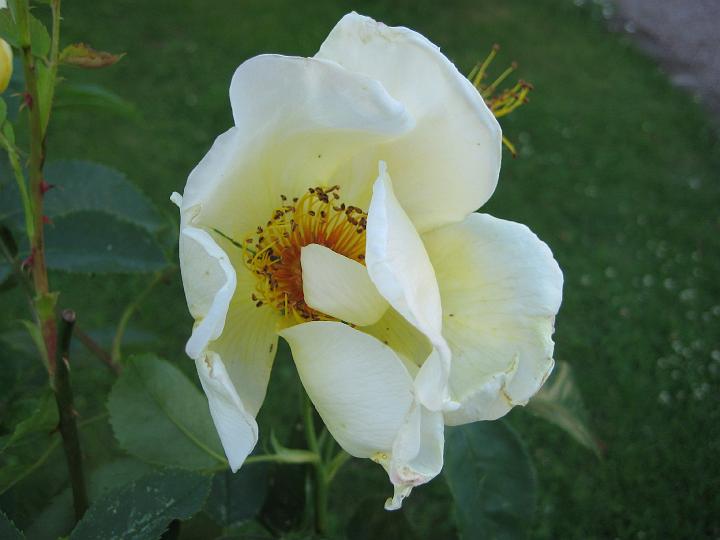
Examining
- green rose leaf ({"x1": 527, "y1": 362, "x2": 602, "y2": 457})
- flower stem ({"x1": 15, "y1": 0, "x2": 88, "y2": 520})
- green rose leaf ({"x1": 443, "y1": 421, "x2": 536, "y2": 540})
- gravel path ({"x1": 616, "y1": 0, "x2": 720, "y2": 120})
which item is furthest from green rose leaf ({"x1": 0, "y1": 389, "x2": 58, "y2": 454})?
gravel path ({"x1": 616, "y1": 0, "x2": 720, "y2": 120})

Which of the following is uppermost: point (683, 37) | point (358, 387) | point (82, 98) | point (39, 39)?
point (39, 39)

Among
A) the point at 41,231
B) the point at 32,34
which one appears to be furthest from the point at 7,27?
the point at 41,231

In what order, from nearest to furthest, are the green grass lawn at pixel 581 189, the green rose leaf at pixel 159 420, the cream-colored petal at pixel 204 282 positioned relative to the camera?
the cream-colored petal at pixel 204 282
the green rose leaf at pixel 159 420
the green grass lawn at pixel 581 189

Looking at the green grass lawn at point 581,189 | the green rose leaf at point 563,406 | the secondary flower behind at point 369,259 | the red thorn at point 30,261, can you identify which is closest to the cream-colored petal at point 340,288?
the secondary flower behind at point 369,259

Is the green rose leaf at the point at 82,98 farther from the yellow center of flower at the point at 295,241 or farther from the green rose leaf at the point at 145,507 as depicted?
the green rose leaf at the point at 145,507

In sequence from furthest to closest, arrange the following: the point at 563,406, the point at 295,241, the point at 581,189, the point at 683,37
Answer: the point at 683,37, the point at 581,189, the point at 563,406, the point at 295,241

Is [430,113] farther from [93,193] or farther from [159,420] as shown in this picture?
[93,193]
